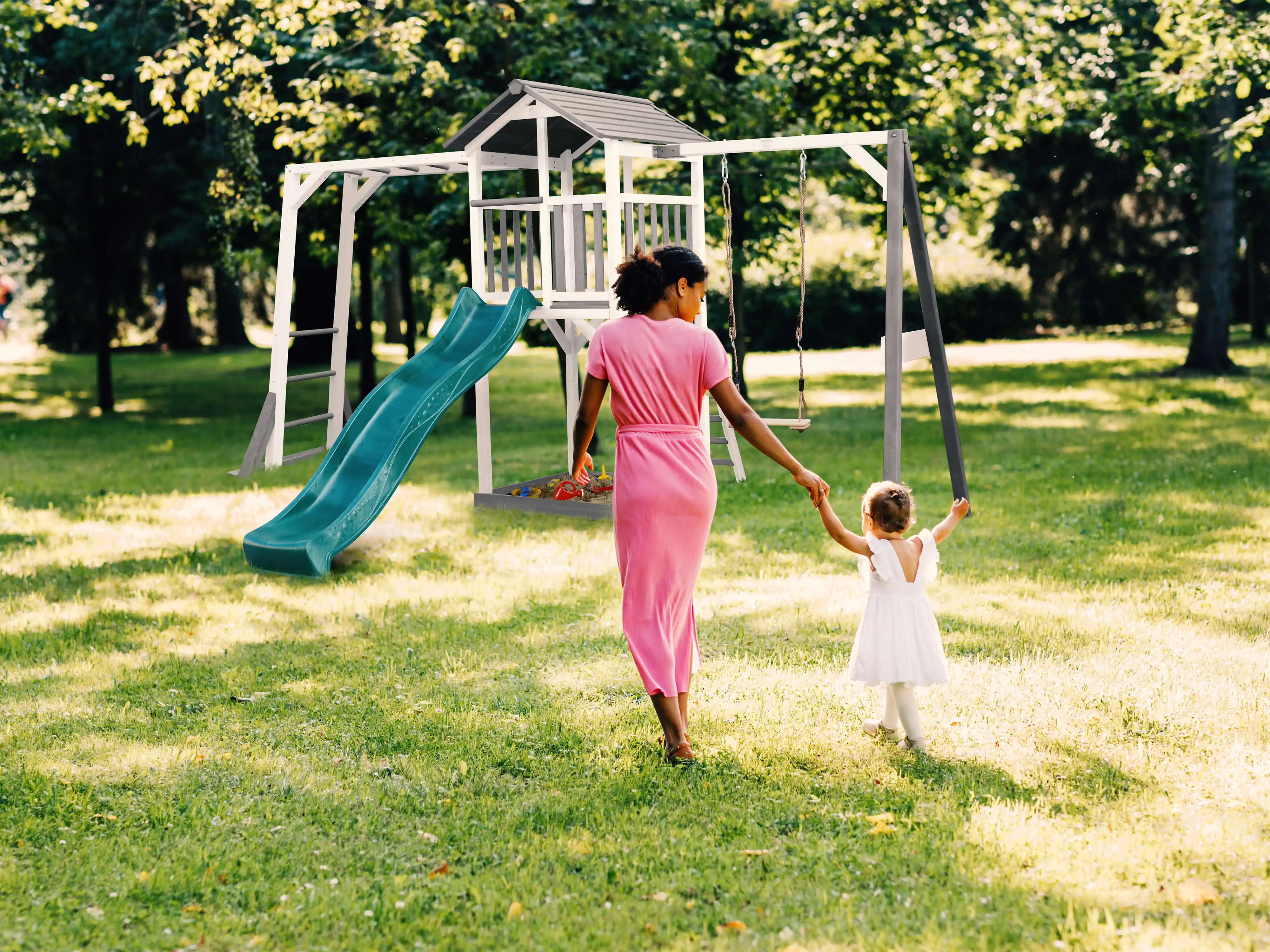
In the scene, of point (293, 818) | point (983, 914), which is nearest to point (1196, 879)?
point (983, 914)

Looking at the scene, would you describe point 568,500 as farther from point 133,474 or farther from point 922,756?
point 133,474

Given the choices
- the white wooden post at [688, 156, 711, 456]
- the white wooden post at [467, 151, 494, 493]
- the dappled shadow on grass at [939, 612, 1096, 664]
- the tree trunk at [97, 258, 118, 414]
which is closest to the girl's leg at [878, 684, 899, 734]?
the dappled shadow on grass at [939, 612, 1096, 664]

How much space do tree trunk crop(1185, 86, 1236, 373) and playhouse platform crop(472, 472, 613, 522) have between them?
1383cm

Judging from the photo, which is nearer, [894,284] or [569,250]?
[894,284]

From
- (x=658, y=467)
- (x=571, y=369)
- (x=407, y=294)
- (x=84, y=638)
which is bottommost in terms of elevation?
(x=84, y=638)

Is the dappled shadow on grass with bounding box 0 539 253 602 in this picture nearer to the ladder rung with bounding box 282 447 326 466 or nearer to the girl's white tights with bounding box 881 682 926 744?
the ladder rung with bounding box 282 447 326 466

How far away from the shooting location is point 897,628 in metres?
5.00

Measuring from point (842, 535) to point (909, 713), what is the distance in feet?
2.58

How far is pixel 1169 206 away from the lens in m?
30.6

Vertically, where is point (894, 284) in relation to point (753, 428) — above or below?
above

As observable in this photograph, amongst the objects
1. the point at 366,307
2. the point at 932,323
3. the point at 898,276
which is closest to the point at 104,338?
the point at 366,307

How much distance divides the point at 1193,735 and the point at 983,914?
1.92 meters

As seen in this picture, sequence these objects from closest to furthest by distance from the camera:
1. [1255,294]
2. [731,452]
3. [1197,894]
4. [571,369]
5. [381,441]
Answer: [1197,894] → [381,441] → [731,452] → [571,369] → [1255,294]

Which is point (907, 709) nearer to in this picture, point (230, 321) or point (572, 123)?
point (572, 123)
